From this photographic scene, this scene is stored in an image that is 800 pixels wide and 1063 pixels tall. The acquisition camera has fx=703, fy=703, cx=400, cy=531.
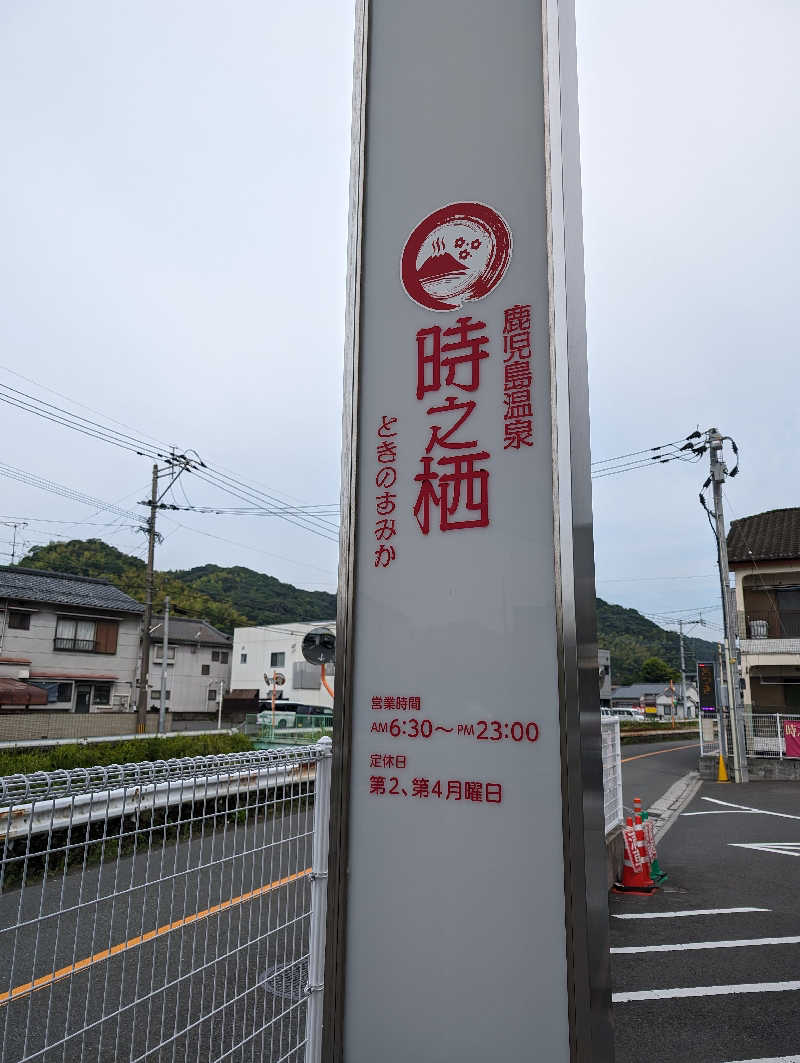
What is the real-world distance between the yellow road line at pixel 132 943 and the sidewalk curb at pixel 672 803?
25.9 ft

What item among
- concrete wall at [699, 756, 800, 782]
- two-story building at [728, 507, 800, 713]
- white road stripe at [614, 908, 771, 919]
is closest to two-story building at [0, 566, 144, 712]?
concrete wall at [699, 756, 800, 782]

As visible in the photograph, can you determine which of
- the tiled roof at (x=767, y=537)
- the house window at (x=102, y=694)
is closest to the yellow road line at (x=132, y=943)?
the tiled roof at (x=767, y=537)

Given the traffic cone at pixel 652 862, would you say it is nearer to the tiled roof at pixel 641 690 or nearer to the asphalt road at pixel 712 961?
the asphalt road at pixel 712 961

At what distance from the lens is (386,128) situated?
310 cm

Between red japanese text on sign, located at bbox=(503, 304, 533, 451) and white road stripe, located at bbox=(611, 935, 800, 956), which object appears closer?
red japanese text on sign, located at bbox=(503, 304, 533, 451)

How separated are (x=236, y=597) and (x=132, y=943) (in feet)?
156

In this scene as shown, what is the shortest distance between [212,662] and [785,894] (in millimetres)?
31947

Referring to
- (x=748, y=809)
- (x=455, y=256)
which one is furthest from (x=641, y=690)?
(x=455, y=256)

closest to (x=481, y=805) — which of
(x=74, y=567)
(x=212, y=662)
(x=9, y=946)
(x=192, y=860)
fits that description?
(x=192, y=860)

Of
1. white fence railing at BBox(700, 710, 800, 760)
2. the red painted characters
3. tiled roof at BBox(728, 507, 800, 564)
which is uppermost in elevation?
tiled roof at BBox(728, 507, 800, 564)

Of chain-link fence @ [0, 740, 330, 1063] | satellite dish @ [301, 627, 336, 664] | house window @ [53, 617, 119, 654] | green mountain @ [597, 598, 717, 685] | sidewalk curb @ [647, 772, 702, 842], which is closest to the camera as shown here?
chain-link fence @ [0, 740, 330, 1063]

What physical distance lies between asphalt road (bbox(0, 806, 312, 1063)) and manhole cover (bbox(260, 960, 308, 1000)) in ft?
0.04

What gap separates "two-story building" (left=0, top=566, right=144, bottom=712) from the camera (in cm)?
2388

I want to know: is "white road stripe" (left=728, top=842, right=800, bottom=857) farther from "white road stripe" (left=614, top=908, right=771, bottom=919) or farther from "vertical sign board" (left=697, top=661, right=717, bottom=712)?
"vertical sign board" (left=697, top=661, right=717, bottom=712)
